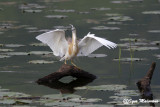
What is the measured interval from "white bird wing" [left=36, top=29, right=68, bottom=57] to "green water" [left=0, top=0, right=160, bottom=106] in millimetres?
718

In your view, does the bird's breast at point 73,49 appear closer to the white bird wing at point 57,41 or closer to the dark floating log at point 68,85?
the white bird wing at point 57,41

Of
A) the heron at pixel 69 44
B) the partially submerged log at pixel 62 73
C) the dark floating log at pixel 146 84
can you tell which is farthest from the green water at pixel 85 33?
the heron at pixel 69 44

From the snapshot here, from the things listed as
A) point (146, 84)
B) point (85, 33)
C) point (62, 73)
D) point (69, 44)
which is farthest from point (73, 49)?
point (85, 33)

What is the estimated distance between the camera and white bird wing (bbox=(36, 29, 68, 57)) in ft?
33.2

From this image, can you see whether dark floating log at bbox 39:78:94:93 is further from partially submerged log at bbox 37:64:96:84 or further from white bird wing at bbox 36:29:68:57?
white bird wing at bbox 36:29:68:57

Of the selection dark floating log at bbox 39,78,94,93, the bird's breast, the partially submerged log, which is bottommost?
dark floating log at bbox 39,78,94,93

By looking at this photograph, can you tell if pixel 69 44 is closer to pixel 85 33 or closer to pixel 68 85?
pixel 68 85

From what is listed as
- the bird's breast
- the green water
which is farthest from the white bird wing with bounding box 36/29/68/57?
the green water

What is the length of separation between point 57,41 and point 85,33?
5.93 meters

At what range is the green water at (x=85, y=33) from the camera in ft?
33.8

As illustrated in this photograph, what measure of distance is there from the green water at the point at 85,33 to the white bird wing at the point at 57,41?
0.72 metres

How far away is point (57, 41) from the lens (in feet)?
34.0

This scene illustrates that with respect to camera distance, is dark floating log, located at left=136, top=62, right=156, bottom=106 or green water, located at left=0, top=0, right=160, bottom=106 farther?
green water, located at left=0, top=0, right=160, bottom=106

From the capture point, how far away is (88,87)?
9.43 m
